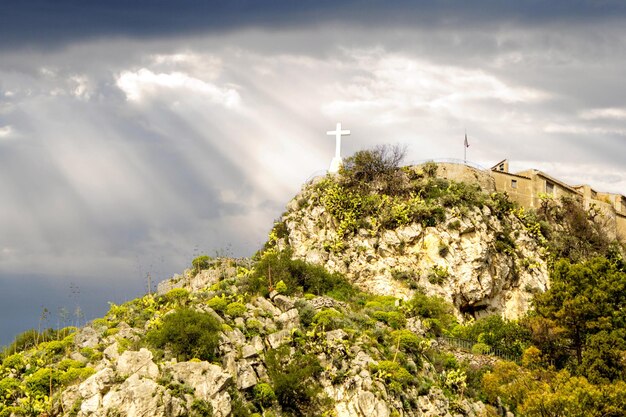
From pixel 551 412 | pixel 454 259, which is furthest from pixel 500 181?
pixel 551 412

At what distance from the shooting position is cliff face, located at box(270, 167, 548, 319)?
5641 cm

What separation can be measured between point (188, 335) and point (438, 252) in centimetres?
2383

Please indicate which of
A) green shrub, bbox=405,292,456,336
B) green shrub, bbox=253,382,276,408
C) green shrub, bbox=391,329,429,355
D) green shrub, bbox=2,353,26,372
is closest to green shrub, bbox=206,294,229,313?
green shrub, bbox=253,382,276,408

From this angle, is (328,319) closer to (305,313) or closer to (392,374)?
(305,313)

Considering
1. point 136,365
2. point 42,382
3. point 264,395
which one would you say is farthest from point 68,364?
point 264,395

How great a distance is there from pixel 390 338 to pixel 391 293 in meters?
10.6

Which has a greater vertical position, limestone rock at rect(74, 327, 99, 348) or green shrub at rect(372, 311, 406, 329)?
green shrub at rect(372, 311, 406, 329)

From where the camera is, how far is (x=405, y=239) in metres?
58.0

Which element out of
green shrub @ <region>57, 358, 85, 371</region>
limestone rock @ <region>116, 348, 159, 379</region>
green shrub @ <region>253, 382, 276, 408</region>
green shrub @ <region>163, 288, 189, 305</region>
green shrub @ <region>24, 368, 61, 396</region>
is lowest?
green shrub @ <region>253, 382, 276, 408</region>

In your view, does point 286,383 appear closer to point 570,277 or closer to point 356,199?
point 570,277

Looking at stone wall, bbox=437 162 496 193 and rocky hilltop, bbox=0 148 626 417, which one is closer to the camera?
rocky hilltop, bbox=0 148 626 417

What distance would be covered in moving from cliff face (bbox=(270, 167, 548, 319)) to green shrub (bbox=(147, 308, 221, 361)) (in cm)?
1817

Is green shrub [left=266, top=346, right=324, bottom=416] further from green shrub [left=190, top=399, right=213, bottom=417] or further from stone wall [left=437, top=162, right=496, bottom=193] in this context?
stone wall [left=437, top=162, right=496, bottom=193]

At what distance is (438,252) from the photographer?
A: 5734 cm
